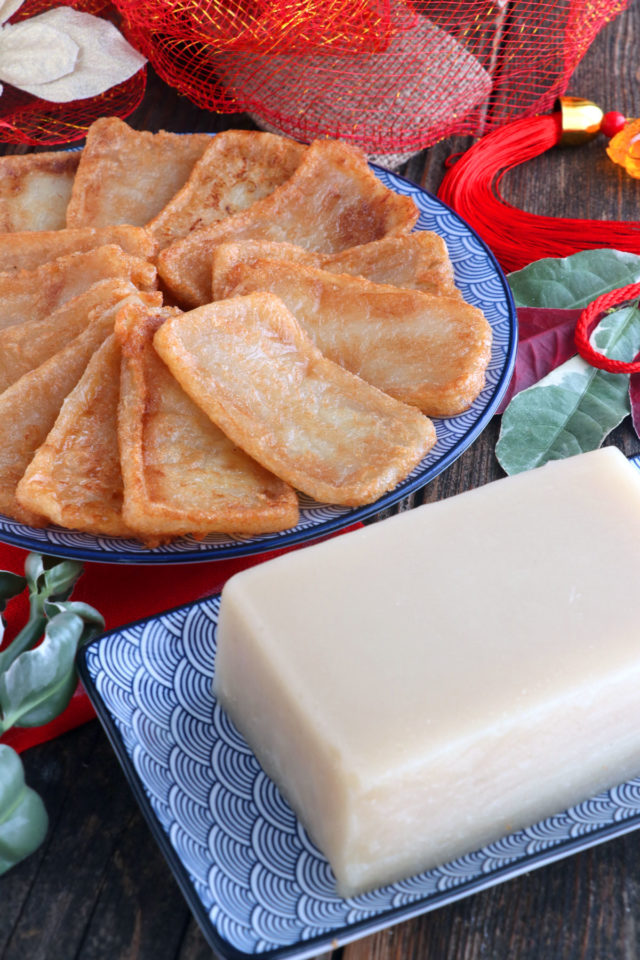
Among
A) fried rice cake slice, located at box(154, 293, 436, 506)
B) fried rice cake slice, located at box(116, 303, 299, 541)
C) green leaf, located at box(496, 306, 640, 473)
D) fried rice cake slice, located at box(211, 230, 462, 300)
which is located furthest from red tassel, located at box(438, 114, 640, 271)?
fried rice cake slice, located at box(116, 303, 299, 541)

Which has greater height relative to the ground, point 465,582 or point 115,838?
point 465,582

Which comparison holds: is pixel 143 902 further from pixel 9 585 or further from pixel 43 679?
pixel 9 585

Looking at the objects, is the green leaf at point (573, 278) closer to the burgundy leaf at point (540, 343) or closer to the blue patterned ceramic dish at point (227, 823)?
the burgundy leaf at point (540, 343)

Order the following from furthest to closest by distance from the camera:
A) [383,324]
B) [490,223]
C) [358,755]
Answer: [490,223], [383,324], [358,755]

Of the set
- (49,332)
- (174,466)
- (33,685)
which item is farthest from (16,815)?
(49,332)

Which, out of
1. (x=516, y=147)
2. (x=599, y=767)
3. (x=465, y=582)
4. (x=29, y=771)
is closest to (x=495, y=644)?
(x=465, y=582)

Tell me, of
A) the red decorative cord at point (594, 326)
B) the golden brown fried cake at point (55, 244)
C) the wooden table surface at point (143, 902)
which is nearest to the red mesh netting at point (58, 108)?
the golden brown fried cake at point (55, 244)

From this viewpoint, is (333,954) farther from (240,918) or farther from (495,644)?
(495,644)
